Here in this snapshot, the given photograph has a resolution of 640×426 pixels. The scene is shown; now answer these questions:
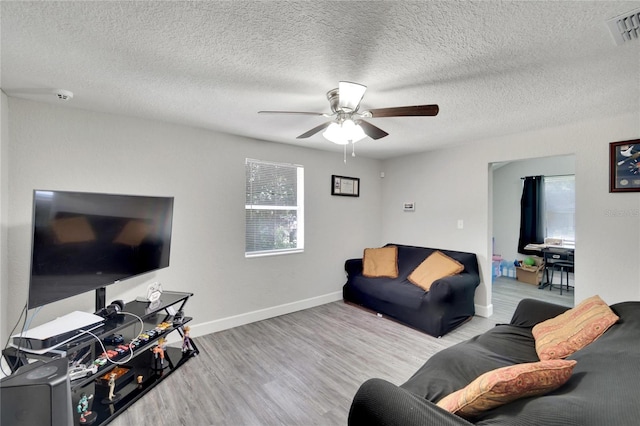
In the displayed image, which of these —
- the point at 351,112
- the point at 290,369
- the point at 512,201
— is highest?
the point at 351,112

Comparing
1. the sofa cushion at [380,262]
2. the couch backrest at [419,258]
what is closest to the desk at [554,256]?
the couch backrest at [419,258]

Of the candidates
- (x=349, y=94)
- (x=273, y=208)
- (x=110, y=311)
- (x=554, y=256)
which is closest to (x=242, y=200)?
(x=273, y=208)

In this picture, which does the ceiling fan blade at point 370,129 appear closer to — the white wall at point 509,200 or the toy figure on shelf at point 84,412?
the toy figure on shelf at point 84,412

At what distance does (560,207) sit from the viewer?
17.2 feet

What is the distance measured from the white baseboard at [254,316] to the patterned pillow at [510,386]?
2.72m

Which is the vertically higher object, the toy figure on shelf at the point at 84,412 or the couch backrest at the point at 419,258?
the couch backrest at the point at 419,258

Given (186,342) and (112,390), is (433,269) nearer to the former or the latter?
(186,342)

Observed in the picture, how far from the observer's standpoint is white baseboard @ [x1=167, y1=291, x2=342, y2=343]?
3.03m

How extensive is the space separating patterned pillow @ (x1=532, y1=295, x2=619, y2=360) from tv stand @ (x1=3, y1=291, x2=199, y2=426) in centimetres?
279

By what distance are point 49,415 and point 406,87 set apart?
2.81 m

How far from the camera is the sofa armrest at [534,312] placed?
2160 millimetres

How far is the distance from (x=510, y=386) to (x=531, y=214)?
5.62 m

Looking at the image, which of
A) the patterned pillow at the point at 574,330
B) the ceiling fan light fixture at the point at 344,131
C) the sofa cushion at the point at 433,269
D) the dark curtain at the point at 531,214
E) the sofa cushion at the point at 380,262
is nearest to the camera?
the patterned pillow at the point at 574,330

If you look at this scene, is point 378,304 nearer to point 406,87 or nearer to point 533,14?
point 406,87
